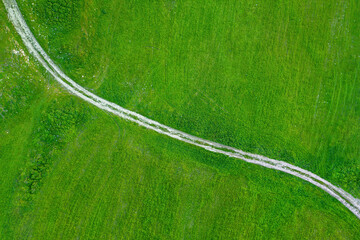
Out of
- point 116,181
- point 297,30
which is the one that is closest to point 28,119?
point 116,181

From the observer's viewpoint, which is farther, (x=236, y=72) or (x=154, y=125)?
(x=236, y=72)

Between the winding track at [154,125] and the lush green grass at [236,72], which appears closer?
the winding track at [154,125]

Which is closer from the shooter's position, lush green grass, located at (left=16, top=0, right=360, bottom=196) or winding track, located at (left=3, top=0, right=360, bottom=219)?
winding track, located at (left=3, top=0, right=360, bottom=219)

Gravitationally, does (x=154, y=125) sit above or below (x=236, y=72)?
below

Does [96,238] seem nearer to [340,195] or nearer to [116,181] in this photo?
[116,181]

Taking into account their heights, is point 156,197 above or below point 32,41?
below

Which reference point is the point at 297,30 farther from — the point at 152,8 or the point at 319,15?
the point at 152,8

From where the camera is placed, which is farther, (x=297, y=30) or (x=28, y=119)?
(x=297, y=30)

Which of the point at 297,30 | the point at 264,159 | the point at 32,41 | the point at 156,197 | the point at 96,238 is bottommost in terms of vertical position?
the point at 96,238
